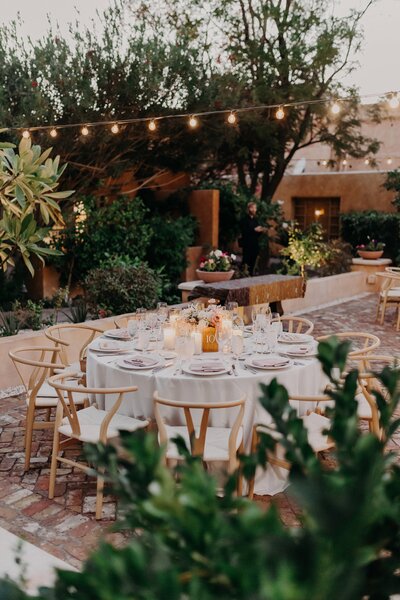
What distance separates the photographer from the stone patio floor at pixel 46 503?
3707mm

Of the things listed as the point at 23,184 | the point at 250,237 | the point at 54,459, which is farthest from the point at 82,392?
the point at 250,237

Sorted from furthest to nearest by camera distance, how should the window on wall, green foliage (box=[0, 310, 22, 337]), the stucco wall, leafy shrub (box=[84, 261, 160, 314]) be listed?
1. the window on wall
2. the stucco wall
3. leafy shrub (box=[84, 261, 160, 314])
4. green foliage (box=[0, 310, 22, 337])

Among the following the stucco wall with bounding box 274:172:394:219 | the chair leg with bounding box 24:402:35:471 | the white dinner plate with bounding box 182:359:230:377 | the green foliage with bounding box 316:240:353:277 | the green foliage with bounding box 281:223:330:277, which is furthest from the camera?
the stucco wall with bounding box 274:172:394:219

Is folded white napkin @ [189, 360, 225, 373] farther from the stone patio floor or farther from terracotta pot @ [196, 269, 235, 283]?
terracotta pot @ [196, 269, 235, 283]

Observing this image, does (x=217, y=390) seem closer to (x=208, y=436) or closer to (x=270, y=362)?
(x=208, y=436)

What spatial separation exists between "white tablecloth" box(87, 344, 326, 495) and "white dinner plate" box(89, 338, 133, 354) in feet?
1.09

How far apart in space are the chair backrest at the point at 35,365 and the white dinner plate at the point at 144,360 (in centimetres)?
61

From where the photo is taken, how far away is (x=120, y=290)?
8.42 meters

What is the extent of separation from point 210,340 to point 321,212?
50.8 ft

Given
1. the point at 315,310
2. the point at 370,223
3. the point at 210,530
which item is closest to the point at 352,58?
the point at 370,223

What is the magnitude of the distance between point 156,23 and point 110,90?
6.89ft

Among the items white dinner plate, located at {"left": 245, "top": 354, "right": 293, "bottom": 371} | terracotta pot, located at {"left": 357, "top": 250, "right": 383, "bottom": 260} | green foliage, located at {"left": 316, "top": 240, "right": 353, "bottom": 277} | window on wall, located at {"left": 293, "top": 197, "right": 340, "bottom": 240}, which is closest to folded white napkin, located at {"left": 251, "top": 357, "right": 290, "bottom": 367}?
white dinner plate, located at {"left": 245, "top": 354, "right": 293, "bottom": 371}

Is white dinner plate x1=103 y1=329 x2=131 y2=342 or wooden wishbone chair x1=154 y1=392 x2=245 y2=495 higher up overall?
white dinner plate x1=103 y1=329 x2=131 y2=342

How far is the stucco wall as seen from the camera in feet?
59.4
